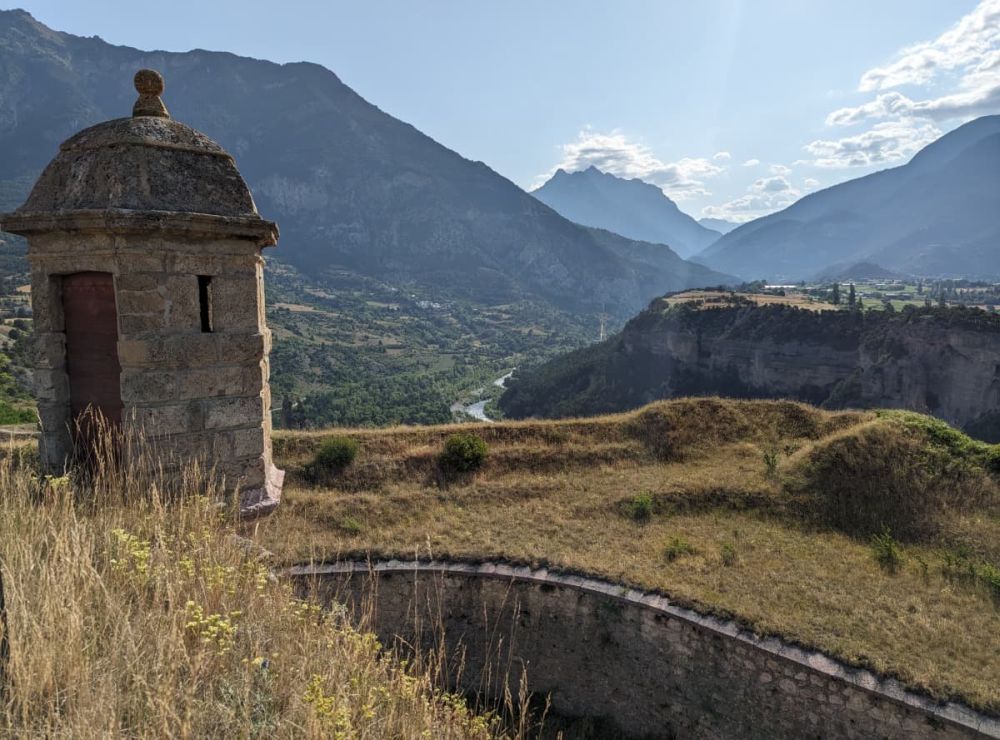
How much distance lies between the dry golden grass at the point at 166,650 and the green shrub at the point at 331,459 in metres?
8.00

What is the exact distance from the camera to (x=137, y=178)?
5.24 meters

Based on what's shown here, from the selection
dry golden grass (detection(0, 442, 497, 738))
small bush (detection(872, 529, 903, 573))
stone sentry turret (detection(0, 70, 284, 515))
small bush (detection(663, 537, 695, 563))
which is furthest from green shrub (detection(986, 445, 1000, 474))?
stone sentry turret (detection(0, 70, 284, 515))

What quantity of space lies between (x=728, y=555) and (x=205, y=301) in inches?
344

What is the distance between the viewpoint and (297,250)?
18450 centimetres

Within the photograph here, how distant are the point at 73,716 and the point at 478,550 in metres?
7.42

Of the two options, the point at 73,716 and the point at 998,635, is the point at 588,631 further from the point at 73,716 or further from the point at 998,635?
the point at 73,716

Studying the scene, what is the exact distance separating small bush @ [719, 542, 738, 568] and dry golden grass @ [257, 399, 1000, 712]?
0.02 meters

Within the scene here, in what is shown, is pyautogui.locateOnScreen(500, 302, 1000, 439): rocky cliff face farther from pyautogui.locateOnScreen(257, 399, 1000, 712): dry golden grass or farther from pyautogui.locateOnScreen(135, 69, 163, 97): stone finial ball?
pyautogui.locateOnScreen(135, 69, 163, 97): stone finial ball

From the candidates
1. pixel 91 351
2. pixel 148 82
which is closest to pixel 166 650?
pixel 91 351

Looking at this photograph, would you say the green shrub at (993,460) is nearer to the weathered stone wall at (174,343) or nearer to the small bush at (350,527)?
the small bush at (350,527)

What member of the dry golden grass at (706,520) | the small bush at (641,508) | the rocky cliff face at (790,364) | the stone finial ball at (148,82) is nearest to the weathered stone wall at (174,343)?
the stone finial ball at (148,82)

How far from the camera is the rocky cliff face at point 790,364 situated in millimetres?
51375

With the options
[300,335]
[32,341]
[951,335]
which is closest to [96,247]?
[32,341]

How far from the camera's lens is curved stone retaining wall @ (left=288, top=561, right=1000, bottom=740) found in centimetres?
665
